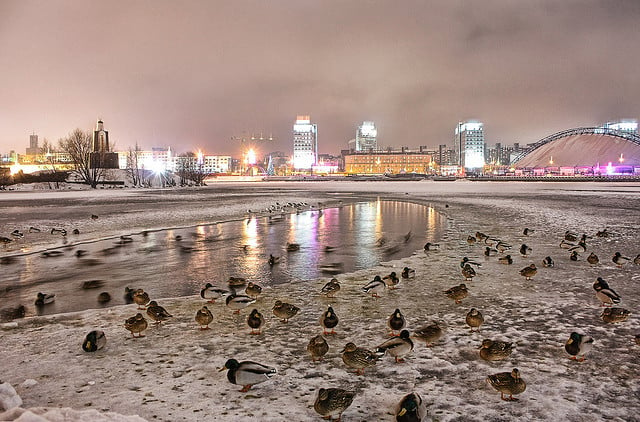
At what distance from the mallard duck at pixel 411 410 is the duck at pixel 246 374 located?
5.27 ft

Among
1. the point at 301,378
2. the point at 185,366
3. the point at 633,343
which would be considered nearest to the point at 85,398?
the point at 185,366

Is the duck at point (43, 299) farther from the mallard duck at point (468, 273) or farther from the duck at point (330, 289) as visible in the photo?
the mallard duck at point (468, 273)

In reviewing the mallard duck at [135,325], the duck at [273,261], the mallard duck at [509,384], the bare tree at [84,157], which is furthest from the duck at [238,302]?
the bare tree at [84,157]

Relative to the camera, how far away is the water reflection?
31.7ft

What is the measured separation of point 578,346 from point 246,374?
425cm

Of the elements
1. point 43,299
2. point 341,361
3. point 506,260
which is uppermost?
point 506,260

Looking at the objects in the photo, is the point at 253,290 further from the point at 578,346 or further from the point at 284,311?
the point at 578,346

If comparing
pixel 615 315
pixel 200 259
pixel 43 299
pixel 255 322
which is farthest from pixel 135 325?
pixel 615 315

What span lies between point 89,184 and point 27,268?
7017cm

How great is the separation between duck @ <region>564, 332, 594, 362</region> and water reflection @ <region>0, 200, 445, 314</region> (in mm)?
6061

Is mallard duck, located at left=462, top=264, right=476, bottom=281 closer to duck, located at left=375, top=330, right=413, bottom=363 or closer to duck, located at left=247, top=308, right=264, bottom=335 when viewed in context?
duck, located at left=375, top=330, right=413, bottom=363

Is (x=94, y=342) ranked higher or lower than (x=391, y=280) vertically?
lower

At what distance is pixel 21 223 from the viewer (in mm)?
22250

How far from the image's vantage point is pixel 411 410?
3.89 meters
